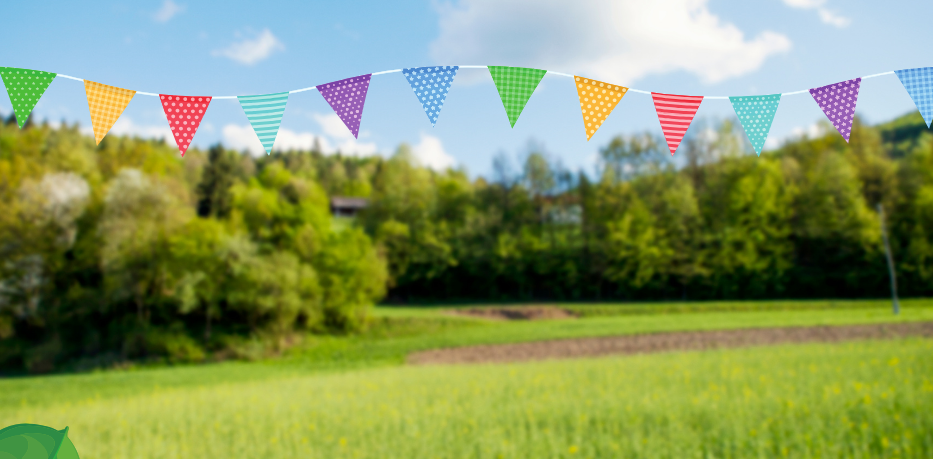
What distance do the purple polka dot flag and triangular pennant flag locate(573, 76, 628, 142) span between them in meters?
1.69

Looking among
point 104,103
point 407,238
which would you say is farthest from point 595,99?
point 407,238

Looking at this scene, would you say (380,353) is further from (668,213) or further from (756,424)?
(668,213)

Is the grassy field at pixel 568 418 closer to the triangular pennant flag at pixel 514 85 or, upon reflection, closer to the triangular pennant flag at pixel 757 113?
the triangular pennant flag at pixel 757 113

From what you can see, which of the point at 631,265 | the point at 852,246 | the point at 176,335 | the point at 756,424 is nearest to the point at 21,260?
the point at 176,335

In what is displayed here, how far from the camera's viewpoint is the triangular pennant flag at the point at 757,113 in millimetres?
4332

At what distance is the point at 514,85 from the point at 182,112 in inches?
103

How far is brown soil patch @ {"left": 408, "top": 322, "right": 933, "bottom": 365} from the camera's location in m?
18.4

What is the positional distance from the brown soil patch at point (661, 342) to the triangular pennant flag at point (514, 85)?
53.2 ft

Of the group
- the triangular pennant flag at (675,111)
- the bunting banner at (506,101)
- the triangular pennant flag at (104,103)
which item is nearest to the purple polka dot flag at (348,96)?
the bunting banner at (506,101)

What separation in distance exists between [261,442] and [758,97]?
6.53 meters

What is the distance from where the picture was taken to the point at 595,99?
4.24 m

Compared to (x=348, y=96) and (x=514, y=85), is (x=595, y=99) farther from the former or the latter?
(x=348, y=96)

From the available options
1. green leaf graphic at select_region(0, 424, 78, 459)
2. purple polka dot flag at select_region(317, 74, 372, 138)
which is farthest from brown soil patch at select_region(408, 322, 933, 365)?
green leaf graphic at select_region(0, 424, 78, 459)

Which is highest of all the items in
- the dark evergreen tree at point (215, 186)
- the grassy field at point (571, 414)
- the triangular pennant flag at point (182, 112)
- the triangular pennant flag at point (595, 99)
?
the dark evergreen tree at point (215, 186)
